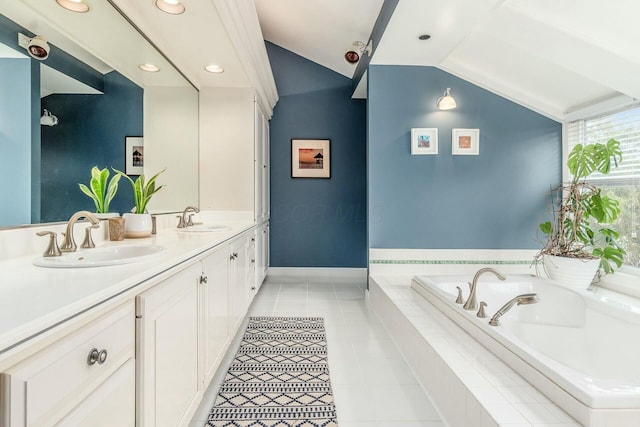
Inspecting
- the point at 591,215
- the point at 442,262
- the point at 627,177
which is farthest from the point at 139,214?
the point at 627,177

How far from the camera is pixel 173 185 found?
108 inches

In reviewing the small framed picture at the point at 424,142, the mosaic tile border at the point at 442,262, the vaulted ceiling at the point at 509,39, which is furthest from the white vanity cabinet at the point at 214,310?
the small framed picture at the point at 424,142

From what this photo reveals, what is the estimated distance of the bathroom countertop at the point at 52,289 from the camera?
0.62 meters

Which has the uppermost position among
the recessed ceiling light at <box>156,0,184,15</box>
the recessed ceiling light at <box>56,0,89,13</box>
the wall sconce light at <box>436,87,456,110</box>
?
the recessed ceiling light at <box>156,0,184,15</box>

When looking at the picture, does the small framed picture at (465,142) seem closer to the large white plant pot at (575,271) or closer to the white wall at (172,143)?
the large white plant pot at (575,271)

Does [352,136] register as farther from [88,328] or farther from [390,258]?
[88,328]

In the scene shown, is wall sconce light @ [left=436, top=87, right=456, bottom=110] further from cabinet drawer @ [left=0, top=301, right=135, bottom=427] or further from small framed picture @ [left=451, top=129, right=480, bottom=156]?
cabinet drawer @ [left=0, top=301, right=135, bottom=427]

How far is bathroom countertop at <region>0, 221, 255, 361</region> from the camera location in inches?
24.2

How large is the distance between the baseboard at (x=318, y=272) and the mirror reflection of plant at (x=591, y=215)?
2247 millimetres

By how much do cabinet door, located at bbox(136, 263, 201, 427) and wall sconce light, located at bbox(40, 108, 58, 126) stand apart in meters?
0.83

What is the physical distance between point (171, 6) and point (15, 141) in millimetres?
1139

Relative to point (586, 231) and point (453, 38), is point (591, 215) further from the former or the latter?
point (453, 38)

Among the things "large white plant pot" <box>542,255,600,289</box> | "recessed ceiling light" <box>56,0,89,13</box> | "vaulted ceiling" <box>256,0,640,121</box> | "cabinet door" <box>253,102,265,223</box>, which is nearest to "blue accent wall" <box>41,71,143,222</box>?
"recessed ceiling light" <box>56,0,89,13</box>

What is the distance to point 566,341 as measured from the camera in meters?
2.15
